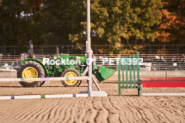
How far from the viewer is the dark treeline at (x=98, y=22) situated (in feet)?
102

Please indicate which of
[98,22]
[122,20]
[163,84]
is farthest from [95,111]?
[122,20]

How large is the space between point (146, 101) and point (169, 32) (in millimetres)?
27639

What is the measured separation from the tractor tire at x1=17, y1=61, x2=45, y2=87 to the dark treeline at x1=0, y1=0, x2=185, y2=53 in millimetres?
13977

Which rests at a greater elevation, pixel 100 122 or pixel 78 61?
pixel 78 61

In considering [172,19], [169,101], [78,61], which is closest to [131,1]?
[172,19]

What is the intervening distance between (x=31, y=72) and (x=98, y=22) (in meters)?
18.0

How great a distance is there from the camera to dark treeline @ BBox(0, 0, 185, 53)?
31125mm

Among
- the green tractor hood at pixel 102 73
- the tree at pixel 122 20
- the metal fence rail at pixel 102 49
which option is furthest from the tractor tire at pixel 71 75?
the tree at pixel 122 20

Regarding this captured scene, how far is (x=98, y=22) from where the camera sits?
3136cm

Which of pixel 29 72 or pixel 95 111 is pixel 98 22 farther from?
pixel 95 111

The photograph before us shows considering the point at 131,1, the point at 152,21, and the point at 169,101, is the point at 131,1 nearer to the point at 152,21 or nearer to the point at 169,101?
the point at 152,21

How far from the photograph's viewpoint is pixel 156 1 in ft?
106

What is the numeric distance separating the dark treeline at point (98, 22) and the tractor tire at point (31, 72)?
14.0m

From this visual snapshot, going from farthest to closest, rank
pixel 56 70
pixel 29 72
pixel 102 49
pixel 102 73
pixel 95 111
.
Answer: pixel 102 49, pixel 56 70, pixel 102 73, pixel 29 72, pixel 95 111
